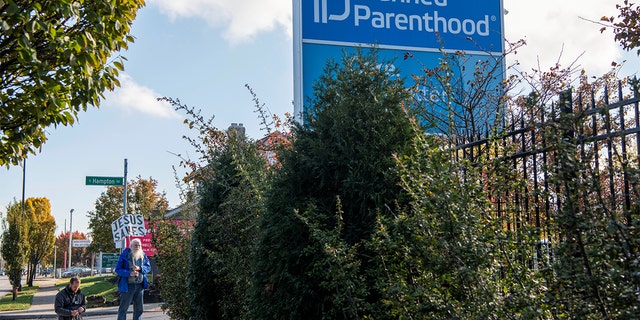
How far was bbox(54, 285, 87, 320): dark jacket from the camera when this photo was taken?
35.4ft

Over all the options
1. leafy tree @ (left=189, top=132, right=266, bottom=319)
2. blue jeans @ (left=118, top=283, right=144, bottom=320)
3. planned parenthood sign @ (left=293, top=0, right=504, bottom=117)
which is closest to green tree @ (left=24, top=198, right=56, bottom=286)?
blue jeans @ (left=118, top=283, right=144, bottom=320)

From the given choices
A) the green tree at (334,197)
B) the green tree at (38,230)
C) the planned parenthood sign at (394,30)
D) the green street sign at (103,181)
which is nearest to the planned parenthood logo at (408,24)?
the planned parenthood sign at (394,30)

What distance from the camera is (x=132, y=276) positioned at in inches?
457

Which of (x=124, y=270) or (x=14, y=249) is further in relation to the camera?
(x=14, y=249)

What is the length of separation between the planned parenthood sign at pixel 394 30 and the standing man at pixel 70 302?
6.02 metres

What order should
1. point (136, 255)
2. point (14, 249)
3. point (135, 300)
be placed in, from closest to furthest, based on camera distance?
point (136, 255), point (135, 300), point (14, 249)

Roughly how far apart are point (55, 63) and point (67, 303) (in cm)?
632

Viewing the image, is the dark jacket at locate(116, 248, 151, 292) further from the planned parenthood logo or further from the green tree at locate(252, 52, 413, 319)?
the green tree at locate(252, 52, 413, 319)

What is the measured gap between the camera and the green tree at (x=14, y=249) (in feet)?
114

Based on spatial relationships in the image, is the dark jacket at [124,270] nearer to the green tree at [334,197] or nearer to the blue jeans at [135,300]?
the blue jeans at [135,300]

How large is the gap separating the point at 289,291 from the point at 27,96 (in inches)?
119

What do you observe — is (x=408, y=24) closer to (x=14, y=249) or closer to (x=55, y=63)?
(x=55, y=63)


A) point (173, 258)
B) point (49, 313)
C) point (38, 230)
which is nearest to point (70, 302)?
point (173, 258)

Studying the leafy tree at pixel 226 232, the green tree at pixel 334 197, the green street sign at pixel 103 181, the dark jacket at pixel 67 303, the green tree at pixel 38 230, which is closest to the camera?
the green tree at pixel 334 197
